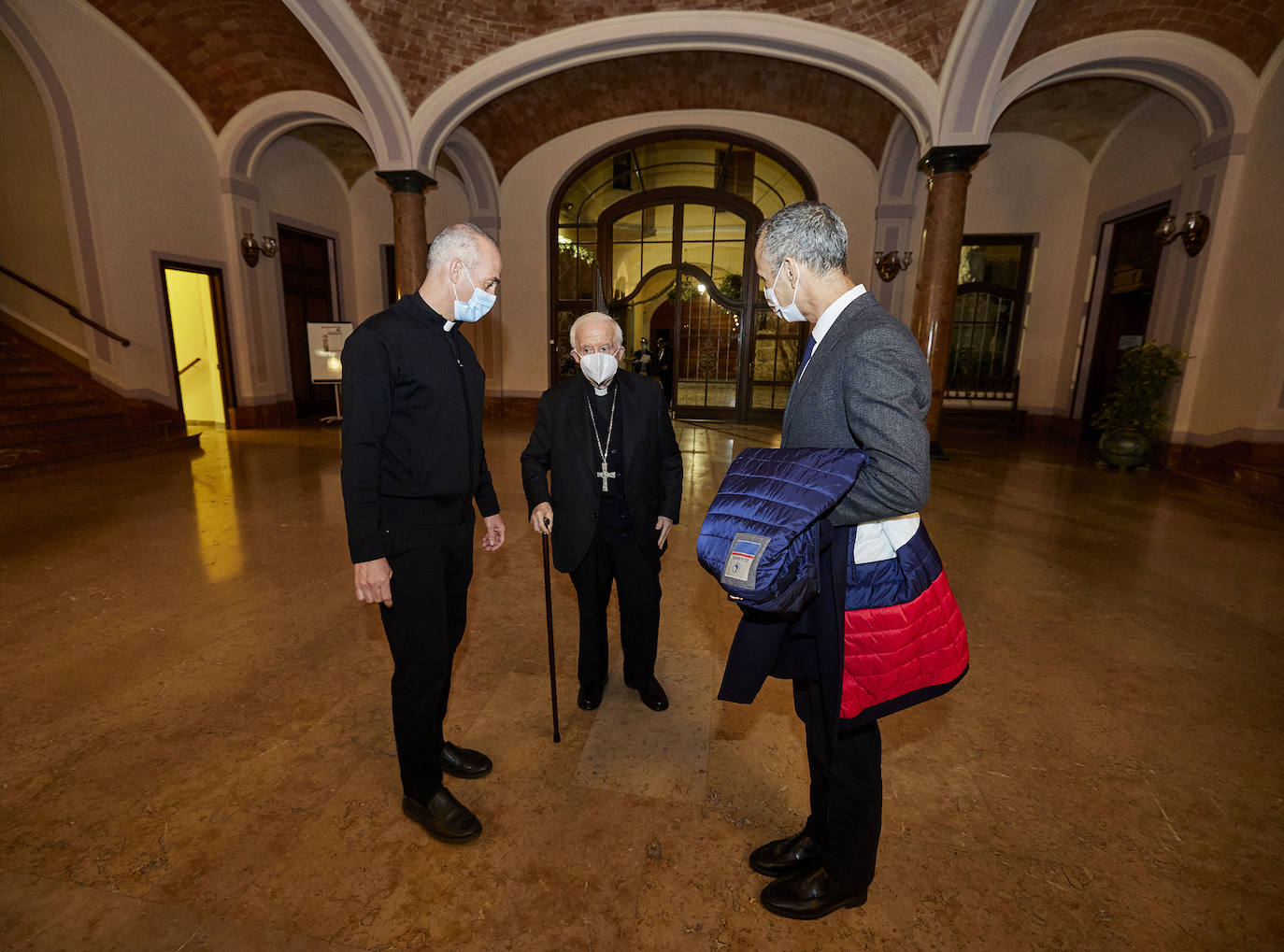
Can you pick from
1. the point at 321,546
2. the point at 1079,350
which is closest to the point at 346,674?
the point at 321,546

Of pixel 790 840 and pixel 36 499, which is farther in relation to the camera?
pixel 36 499

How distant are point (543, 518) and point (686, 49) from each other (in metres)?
7.84

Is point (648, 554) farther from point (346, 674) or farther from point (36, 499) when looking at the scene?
point (36, 499)

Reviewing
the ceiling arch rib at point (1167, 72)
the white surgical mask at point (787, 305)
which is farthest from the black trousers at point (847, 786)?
the ceiling arch rib at point (1167, 72)

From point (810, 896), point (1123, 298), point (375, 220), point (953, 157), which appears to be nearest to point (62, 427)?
point (375, 220)

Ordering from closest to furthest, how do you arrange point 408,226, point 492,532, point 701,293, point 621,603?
point 492,532 → point 621,603 → point 408,226 → point 701,293

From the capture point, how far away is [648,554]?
7.48 ft

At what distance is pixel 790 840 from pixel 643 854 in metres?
0.42

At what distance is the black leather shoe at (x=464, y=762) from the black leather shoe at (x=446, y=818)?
0.20m

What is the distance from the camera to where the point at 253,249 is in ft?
30.5

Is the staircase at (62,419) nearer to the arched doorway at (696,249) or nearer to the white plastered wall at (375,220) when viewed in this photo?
the white plastered wall at (375,220)

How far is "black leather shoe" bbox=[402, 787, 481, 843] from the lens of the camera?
171 cm

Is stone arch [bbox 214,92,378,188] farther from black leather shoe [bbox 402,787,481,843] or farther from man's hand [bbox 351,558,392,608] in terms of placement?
black leather shoe [bbox 402,787,481,843]

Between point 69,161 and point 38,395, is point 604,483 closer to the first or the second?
point 38,395
